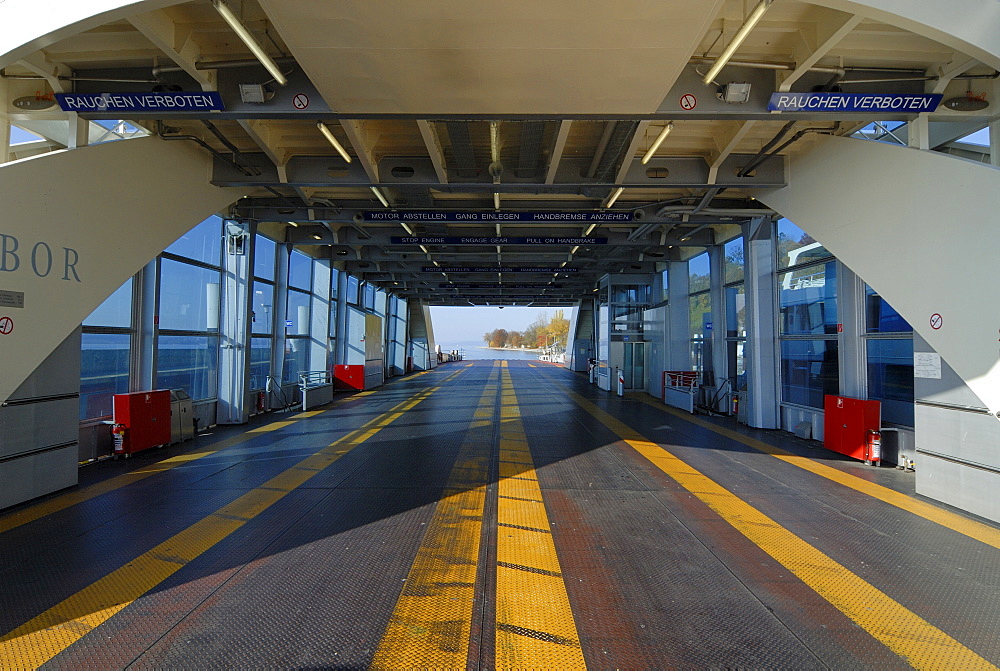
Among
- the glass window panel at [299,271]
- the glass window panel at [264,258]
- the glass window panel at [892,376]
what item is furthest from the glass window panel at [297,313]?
the glass window panel at [892,376]

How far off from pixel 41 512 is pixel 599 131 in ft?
29.9

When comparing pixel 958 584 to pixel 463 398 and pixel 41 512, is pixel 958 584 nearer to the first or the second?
pixel 41 512

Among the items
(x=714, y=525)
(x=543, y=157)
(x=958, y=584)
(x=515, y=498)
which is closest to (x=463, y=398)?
(x=543, y=157)

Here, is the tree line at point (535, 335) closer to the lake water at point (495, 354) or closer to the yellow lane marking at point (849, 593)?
the lake water at point (495, 354)

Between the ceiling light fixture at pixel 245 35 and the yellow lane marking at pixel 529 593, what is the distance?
5.66 m

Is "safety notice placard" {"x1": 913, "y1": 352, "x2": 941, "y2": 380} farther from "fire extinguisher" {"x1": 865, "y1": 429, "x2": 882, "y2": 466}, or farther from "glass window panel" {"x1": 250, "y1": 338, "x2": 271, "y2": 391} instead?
"glass window panel" {"x1": 250, "y1": 338, "x2": 271, "y2": 391}

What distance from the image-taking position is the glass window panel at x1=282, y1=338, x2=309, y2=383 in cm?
1622

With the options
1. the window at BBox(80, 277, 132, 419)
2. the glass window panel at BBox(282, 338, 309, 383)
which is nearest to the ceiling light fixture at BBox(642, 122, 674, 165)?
the window at BBox(80, 277, 132, 419)

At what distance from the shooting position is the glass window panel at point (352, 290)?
75.7 feet

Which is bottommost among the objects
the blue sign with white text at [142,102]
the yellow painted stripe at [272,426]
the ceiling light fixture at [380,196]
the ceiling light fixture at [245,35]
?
the yellow painted stripe at [272,426]

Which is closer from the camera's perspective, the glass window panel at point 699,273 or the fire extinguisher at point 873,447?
the fire extinguisher at point 873,447

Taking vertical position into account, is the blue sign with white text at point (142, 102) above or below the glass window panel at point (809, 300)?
above

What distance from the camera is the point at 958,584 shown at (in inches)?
172

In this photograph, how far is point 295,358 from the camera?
17.0 m
